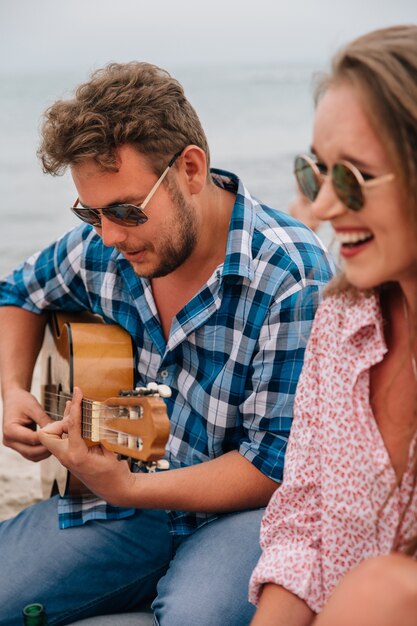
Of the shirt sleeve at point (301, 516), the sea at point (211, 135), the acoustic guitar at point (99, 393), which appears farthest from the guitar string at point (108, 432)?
the sea at point (211, 135)

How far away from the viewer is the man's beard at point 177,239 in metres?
2.46

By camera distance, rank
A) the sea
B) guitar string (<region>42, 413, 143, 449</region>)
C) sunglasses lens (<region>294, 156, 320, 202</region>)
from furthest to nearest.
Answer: the sea, guitar string (<region>42, 413, 143, 449</region>), sunglasses lens (<region>294, 156, 320, 202</region>)

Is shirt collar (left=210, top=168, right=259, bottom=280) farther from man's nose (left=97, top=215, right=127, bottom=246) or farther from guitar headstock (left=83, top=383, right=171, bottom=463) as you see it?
guitar headstock (left=83, top=383, right=171, bottom=463)

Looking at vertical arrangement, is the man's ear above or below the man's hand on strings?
above

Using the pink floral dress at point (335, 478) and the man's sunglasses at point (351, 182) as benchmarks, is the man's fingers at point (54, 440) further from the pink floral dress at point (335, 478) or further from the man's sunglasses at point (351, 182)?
the man's sunglasses at point (351, 182)

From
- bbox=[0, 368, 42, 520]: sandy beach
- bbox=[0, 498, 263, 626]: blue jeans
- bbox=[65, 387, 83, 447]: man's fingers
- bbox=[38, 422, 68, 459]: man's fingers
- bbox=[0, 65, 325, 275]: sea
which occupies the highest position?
bbox=[65, 387, 83, 447]: man's fingers

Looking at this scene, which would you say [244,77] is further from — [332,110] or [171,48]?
[332,110]

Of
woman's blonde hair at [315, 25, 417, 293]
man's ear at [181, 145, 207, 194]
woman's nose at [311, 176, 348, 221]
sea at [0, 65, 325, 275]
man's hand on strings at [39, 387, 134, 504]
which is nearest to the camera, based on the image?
woman's blonde hair at [315, 25, 417, 293]

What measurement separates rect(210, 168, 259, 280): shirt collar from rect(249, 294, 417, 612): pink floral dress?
0.58 m

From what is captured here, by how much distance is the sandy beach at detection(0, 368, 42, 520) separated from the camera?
11.5ft

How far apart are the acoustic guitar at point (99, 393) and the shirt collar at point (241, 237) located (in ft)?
1.31

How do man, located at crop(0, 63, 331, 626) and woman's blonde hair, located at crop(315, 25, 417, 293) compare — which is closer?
woman's blonde hair, located at crop(315, 25, 417, 293)

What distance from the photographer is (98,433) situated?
2266 millimetres

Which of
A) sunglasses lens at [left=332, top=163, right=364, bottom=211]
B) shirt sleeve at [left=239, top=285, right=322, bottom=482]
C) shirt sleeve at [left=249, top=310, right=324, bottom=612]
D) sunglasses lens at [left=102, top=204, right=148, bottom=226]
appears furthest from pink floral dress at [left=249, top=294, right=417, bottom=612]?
sunglasses lens at [left=102, top=204, right=148, bottom=226]
